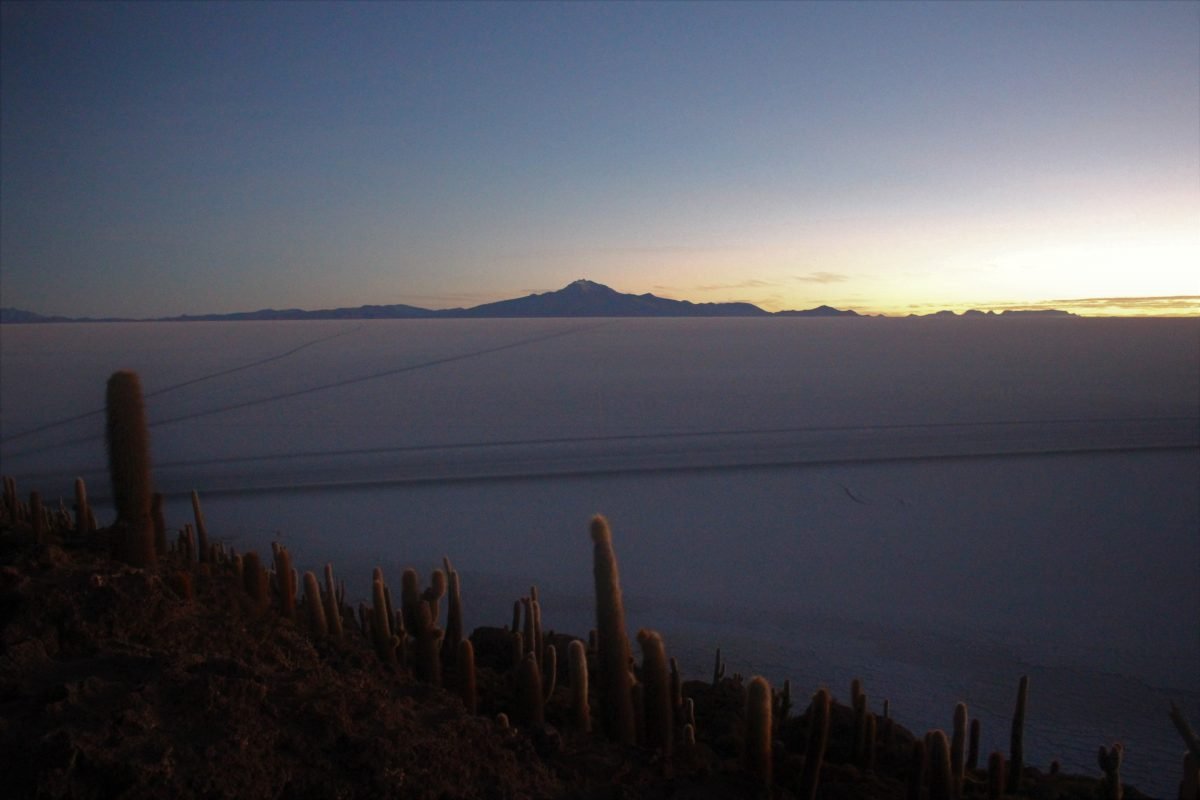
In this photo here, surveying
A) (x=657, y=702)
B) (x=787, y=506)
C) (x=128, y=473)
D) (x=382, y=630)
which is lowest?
(x=787, y=506)

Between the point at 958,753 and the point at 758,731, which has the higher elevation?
the point at 758,731

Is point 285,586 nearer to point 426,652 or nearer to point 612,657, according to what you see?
point 426,652

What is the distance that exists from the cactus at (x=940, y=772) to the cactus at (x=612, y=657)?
1.08 meters

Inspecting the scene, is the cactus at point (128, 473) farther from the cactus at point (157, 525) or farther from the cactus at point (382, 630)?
the cactus at point (382, 630)

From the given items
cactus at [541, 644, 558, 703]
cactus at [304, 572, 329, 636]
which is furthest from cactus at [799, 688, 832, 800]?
cactus at [304, 572, 329, 636]

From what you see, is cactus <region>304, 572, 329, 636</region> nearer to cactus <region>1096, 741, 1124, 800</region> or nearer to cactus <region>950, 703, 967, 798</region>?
cactus <region>950, 703, 967, 798</region>

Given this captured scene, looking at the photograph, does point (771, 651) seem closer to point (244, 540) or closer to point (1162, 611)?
point (1162, 611)

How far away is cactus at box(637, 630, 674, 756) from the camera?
321 centimetres

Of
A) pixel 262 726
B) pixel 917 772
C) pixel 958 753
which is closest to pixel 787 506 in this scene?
pixel 958 753

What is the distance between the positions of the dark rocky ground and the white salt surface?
8.52ft

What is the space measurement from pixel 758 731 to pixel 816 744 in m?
0.25

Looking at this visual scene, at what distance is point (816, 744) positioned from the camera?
2.95 meters

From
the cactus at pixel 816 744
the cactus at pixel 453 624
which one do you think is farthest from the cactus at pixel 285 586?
the cactus at pixel 816 744

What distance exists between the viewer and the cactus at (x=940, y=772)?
2.90 metres
